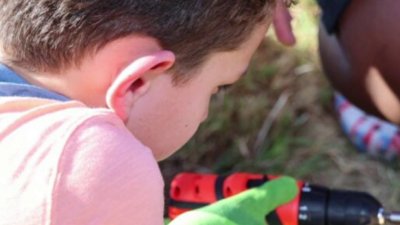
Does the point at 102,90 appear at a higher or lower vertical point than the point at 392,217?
higher

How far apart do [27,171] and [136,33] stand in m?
0.19

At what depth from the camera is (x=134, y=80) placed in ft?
3.25

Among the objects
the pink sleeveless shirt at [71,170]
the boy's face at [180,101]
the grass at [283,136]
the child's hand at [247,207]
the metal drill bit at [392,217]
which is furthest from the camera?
the grass at [283,136]

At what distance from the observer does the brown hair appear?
3.15 feet

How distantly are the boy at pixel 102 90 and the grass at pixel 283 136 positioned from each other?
635mm

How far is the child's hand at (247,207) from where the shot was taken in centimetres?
129

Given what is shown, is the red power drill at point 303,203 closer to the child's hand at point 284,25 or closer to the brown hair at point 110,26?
the child's hand at point 284,25

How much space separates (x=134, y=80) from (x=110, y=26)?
68 millimetres

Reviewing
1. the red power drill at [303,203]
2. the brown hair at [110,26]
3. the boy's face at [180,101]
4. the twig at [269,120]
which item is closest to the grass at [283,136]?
the twig at [269,120]

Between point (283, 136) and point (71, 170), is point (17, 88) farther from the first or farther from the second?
point (283, 136)

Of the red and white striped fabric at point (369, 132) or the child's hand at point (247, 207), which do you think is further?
the red and white striped fabric at point (369, 132)

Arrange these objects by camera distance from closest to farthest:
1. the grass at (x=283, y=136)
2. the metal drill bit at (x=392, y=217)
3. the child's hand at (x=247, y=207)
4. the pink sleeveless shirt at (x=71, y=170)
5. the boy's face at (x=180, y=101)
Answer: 1. the pink sleeveless shirt at (x=71, y=170)
2. the boy's face at (x=180, y=101)
3. the child's hand at (x=247, y=207)
4. the metal drill bit at (x=392, y=217)
5. the grass at (x=283, y=136)

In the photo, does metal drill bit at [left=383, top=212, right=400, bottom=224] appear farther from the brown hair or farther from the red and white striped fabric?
the brown hair

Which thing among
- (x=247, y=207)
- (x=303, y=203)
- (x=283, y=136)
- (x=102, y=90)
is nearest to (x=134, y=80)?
(x=102, y=90)
